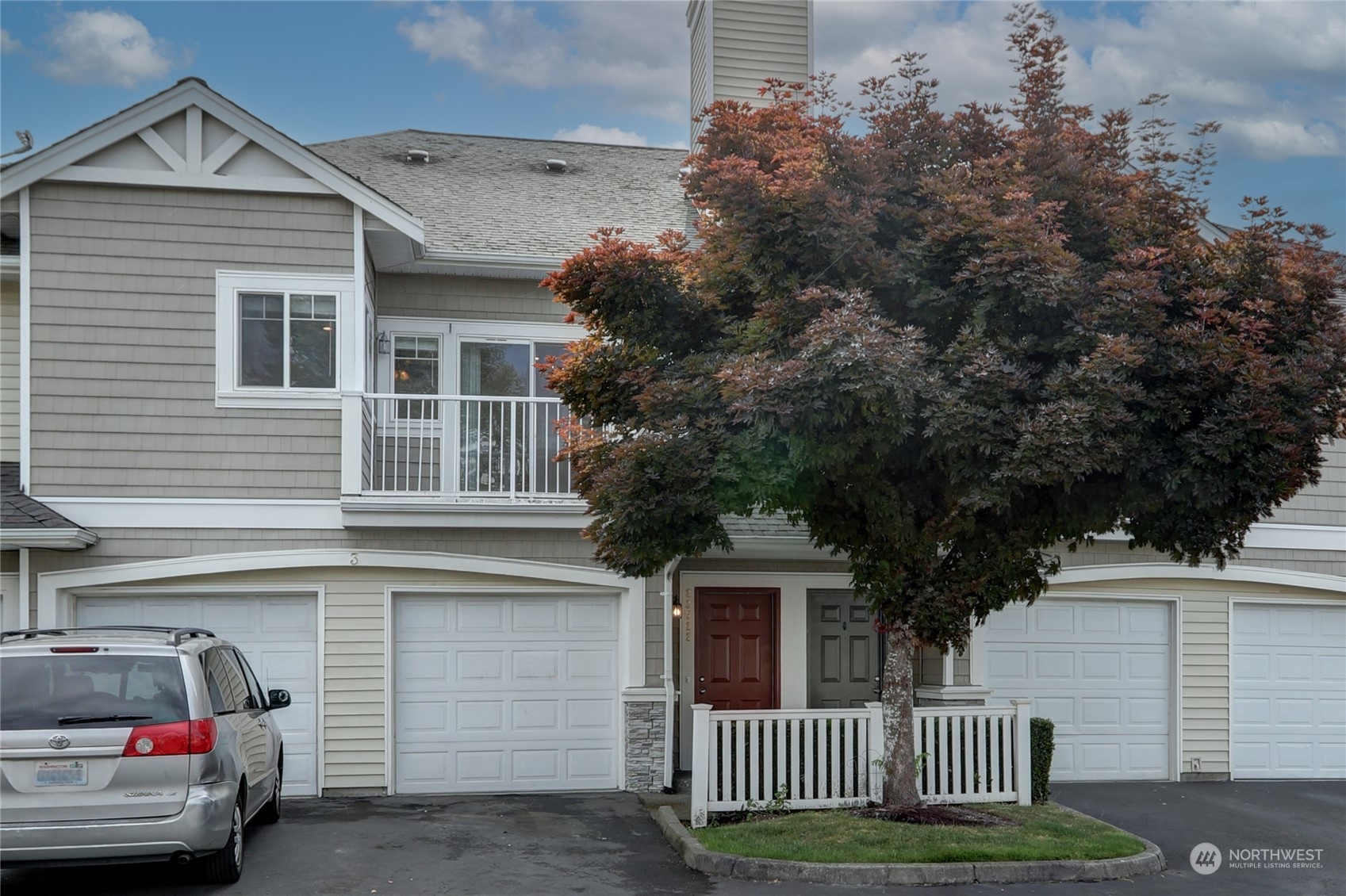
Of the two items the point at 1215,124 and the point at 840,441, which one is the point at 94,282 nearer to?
the point at 840,441

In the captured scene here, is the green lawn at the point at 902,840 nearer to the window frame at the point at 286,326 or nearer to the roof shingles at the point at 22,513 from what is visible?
the window frame at the point at 286,326

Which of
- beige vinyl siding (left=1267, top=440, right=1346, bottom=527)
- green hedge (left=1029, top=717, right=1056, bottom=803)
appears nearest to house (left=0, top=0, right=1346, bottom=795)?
beige vinyl siding (left=1267, top=440, right=1346, bottom=527)

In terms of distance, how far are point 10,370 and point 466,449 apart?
4.65 m

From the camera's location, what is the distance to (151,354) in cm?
1205

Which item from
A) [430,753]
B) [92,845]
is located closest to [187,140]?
[430,753]

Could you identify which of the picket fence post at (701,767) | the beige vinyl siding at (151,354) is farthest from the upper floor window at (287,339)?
the picket fence post at (701,767)

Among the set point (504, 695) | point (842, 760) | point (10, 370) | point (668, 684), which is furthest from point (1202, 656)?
point (10, 370)

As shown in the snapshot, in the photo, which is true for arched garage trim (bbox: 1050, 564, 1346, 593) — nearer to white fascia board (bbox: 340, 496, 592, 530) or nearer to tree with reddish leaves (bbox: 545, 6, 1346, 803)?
tree with reddish leaves (bbox: 545, 6, 1346, 803)

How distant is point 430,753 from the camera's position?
41.2 ft

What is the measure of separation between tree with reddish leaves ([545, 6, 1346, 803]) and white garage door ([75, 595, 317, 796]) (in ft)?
13.4

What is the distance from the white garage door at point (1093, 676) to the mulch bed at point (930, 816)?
3888 mm

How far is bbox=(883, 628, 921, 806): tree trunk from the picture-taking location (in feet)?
33.7

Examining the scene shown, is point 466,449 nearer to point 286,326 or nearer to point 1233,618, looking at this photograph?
point 286,326

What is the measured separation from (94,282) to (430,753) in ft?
18.6
